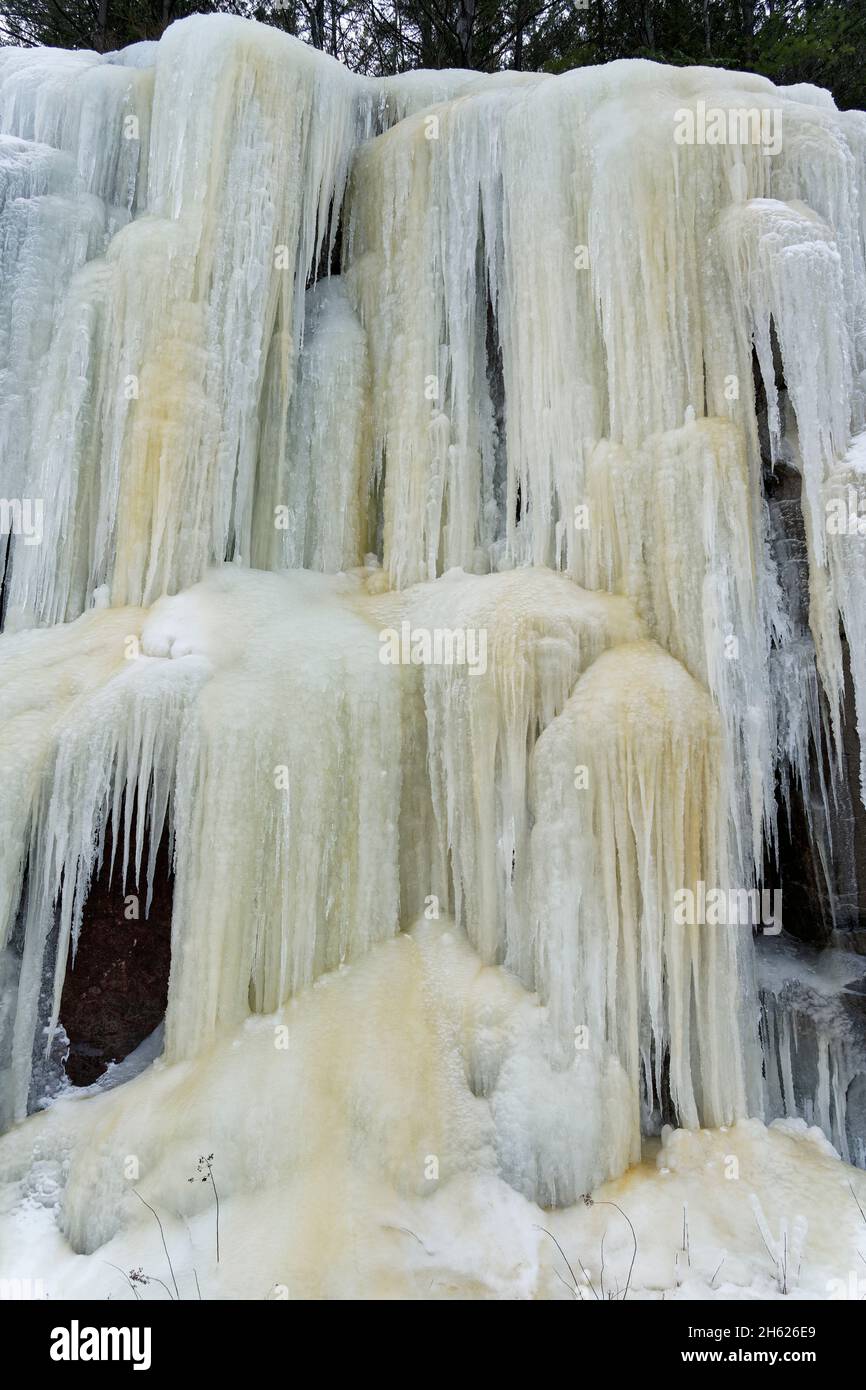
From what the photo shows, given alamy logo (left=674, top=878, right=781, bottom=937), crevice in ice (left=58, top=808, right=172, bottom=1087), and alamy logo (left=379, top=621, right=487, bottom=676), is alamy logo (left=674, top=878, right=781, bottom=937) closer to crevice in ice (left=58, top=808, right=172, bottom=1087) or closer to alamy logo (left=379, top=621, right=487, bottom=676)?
alamy logo (left=379, top=621, right=487, bottom=676)

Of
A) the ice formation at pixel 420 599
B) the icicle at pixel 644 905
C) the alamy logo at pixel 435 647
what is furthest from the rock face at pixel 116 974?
the icicle at pixel 644 905

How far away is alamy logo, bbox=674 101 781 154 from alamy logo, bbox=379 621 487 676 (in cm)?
309

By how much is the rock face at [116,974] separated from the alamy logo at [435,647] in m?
1.74

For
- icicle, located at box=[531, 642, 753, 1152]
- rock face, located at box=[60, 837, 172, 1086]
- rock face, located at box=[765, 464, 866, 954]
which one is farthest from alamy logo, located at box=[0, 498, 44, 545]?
rock face, located at box=[765, 464, 866, 954]

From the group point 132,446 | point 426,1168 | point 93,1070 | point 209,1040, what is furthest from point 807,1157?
point 132,446

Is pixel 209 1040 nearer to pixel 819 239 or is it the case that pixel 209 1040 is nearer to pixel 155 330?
pixel 155 330

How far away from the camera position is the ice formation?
163 inches

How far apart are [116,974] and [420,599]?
262 centimetres

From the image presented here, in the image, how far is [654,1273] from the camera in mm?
3420

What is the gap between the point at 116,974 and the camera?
497 centimetres

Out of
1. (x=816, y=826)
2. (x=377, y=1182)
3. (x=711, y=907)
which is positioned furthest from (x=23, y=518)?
(x=816, y=826)

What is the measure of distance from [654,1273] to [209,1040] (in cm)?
203
